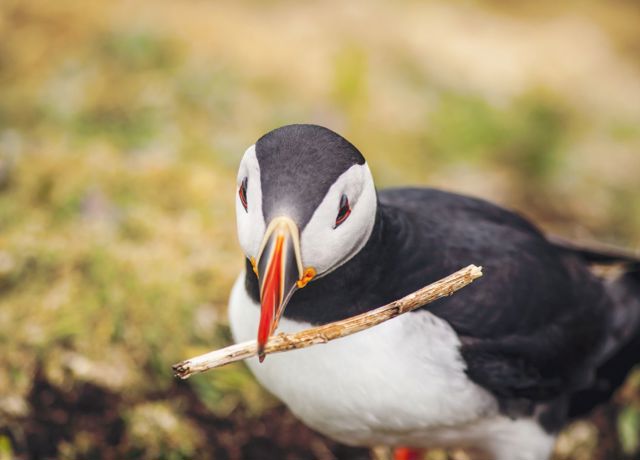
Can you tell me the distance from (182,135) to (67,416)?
88.5 inches

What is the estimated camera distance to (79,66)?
551 centimetres

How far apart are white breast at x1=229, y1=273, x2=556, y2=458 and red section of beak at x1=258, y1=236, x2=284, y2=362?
Answer: 1.65 feet

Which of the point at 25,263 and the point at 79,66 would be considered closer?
the point at 25,263

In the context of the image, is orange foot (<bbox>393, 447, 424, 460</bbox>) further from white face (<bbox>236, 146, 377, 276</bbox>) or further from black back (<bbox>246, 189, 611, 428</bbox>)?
white face (<bbox>236, 146, 377, 276</bbox>)

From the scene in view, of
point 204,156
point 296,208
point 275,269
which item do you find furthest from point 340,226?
point 204,156

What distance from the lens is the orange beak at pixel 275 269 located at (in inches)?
79.9

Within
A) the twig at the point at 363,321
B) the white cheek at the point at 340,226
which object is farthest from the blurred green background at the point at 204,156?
the white cheek at the point at 340,226

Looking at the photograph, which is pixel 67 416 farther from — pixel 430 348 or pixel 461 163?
pixel 461 163

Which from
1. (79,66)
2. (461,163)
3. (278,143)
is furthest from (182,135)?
(278,143)

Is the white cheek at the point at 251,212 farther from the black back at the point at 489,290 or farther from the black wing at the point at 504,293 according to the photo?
the black wing at the point at 504,293

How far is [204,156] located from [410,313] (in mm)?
2642

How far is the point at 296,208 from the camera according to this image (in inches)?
83.0

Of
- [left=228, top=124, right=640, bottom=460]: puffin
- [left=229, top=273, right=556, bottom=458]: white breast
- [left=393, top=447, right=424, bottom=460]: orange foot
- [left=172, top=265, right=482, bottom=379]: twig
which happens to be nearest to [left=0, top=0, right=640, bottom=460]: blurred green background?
[left=393, top=447, right=424, bottom=460]: orange foot

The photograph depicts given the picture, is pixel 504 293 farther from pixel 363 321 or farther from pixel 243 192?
pixel 243 192
